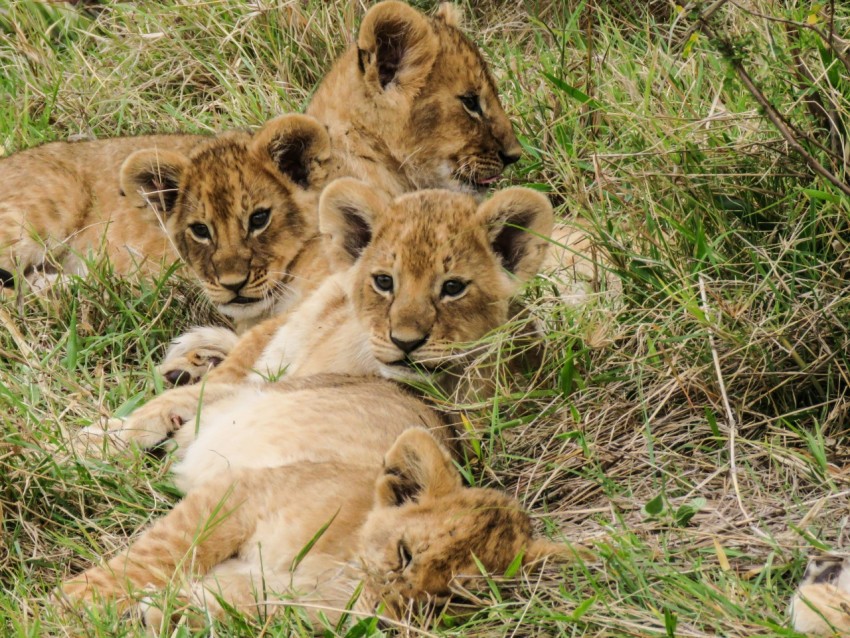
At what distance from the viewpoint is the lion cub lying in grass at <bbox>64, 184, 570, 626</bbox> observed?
3360 mm

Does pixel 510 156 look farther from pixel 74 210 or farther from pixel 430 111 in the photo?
pixel 74 210

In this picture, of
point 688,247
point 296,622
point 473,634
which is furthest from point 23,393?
point 688,247

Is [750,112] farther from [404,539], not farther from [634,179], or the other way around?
[404,539]

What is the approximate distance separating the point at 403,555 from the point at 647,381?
1.28 m

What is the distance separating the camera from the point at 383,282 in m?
4.47

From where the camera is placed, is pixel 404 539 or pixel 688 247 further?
pixel 688 247

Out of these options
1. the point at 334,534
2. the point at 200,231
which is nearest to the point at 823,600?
the point at 334,534

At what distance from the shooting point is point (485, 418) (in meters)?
4.27

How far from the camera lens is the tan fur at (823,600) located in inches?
122

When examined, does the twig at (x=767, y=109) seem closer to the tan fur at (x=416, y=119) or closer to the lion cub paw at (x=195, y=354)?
the tan fur at (x=416, y=119)

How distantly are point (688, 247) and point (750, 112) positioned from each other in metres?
0.60

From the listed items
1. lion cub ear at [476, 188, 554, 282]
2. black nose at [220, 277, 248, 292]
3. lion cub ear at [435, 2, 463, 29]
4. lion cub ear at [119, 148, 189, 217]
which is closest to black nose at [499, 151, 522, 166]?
lion cub ear at [435, 2, 463, 29]

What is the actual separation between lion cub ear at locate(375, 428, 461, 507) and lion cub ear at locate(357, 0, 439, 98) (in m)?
2.37

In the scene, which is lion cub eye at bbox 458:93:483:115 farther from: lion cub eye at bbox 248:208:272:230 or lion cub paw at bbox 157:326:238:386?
lion cub paw at bbox 157:326:238:386
